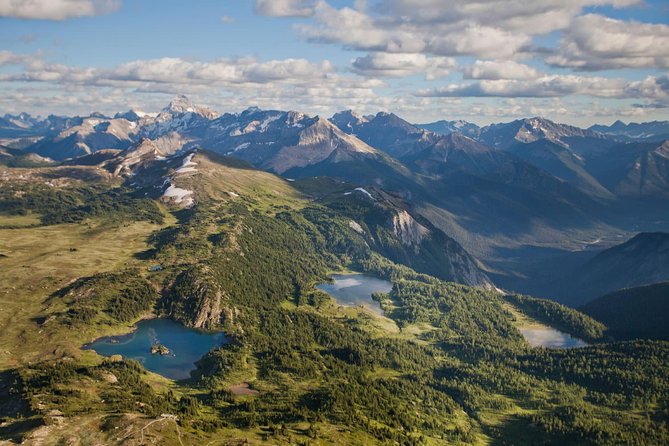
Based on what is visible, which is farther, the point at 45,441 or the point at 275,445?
the point at 275,445

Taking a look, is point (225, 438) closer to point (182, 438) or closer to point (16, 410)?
point (182, 438)

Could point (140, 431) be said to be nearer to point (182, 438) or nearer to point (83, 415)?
point (182, 438)

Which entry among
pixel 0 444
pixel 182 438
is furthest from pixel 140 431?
pixel 0 444

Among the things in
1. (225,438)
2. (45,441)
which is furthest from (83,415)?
(225,438)

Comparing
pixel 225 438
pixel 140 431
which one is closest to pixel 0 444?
pixel 140 431

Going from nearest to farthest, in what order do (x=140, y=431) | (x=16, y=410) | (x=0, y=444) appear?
(x=0, y=444), (x=140, y=431), (x=16, y=410)

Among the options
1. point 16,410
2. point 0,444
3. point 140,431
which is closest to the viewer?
point 0,444

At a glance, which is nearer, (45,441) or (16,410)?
(45,441)

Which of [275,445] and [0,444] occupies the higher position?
[0,444]
